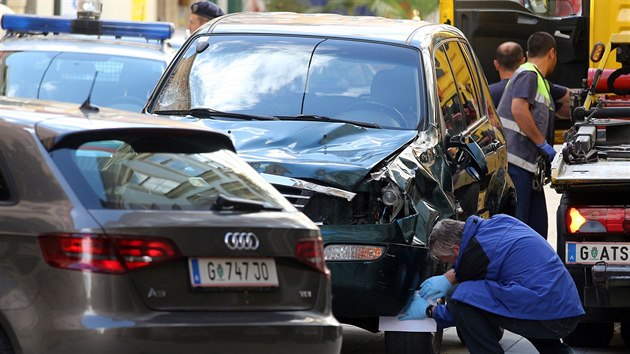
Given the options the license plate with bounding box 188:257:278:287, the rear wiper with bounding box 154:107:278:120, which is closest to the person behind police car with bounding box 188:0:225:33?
the rear wiper with bounding box 154:107:278:120

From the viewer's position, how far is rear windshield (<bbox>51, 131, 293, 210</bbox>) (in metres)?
5.74

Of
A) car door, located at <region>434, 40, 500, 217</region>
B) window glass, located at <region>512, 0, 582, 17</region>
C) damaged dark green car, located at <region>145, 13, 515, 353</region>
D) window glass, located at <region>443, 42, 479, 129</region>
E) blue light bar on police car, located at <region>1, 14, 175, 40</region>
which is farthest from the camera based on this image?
window glass, located at <region>512, 0, 582, 17</region>

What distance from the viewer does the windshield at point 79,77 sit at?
12461 millimetres

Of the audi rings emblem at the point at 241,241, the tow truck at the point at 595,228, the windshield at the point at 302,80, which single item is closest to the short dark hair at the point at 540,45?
the tow truck at the point at 595,228

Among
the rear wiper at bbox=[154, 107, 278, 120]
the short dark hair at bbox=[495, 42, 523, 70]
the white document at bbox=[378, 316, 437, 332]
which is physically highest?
the rear wiper at bbox=[154, 107, 278, 120]

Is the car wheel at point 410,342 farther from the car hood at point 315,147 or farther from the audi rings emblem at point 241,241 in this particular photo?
the audi rings emblem at point 241,241

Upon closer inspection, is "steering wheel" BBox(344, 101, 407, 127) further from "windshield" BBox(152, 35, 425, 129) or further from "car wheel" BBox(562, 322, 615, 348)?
"car wheel" BBox(562, 322, 615, 348)

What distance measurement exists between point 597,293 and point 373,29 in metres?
2.28

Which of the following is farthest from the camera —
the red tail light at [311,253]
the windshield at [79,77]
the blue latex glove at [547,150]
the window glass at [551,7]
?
the window glass at [551,7]

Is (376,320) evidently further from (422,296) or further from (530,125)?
(530,125)

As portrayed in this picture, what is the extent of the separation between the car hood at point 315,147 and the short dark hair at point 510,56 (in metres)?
4.50

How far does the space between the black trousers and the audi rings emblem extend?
2274 millimetres

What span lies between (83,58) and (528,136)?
3.82 m

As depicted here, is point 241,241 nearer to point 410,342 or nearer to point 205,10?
point 410,342
